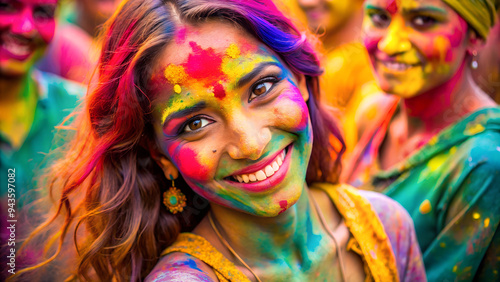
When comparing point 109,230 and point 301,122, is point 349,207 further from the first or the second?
point 109,230

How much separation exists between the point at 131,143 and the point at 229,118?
1.32 feet

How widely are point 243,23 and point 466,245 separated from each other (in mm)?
1625

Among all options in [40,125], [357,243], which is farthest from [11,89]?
[357,243]

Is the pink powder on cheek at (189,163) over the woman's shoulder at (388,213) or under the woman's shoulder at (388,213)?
over

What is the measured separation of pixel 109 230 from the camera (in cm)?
177

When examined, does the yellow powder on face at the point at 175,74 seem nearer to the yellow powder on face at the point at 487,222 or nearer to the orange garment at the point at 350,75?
the yellow powder on face at the point at 487,222

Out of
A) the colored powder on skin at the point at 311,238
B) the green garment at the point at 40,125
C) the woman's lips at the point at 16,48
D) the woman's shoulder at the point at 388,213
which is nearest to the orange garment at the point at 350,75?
the woman's shoulder at the point at 388,213

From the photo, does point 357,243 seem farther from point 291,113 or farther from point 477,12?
point 477,12

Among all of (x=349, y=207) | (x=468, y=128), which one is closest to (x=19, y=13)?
(x=349, y=207)

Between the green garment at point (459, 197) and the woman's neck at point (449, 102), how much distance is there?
0.30 ft

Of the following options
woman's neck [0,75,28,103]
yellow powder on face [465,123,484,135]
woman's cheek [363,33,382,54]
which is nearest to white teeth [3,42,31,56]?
woman's neck [0,75,28,103]

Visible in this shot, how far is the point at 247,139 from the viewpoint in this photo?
1.50 meters

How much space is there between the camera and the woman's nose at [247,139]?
1.50 m

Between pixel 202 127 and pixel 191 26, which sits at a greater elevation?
pixel 191 26
